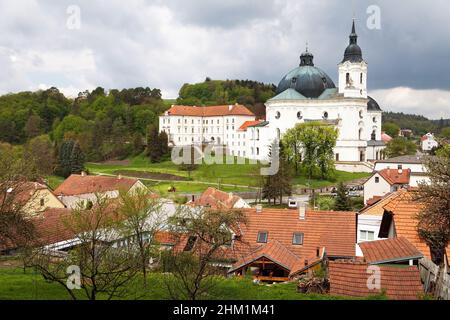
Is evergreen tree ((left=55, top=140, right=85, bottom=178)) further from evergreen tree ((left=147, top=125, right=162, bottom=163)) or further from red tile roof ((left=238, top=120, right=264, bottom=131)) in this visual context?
red tile roof ((left=238, top=120, right=264, bottom=131))

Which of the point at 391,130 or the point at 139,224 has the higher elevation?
the point at 391,130

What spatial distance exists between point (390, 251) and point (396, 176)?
3423 centimetres

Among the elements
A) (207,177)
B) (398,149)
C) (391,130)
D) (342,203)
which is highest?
(391,130)

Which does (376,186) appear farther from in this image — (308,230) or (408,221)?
Answer: (408,221)

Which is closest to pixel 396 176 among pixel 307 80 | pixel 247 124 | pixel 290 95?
pixel 290 95

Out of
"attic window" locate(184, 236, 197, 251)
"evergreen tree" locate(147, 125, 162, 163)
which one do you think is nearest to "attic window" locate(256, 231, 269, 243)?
"attic window" locate(184, 236, 197, 251)

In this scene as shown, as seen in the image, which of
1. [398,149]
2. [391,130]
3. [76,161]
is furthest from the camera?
[391,130]

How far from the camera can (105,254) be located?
1326cm

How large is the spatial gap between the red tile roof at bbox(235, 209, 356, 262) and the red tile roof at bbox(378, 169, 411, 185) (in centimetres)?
2420

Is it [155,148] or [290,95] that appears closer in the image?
[290,95]

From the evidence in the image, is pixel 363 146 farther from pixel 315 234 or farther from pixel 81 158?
pixel 315 234

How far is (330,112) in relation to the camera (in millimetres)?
84625

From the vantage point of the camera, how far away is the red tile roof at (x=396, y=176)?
154ft
